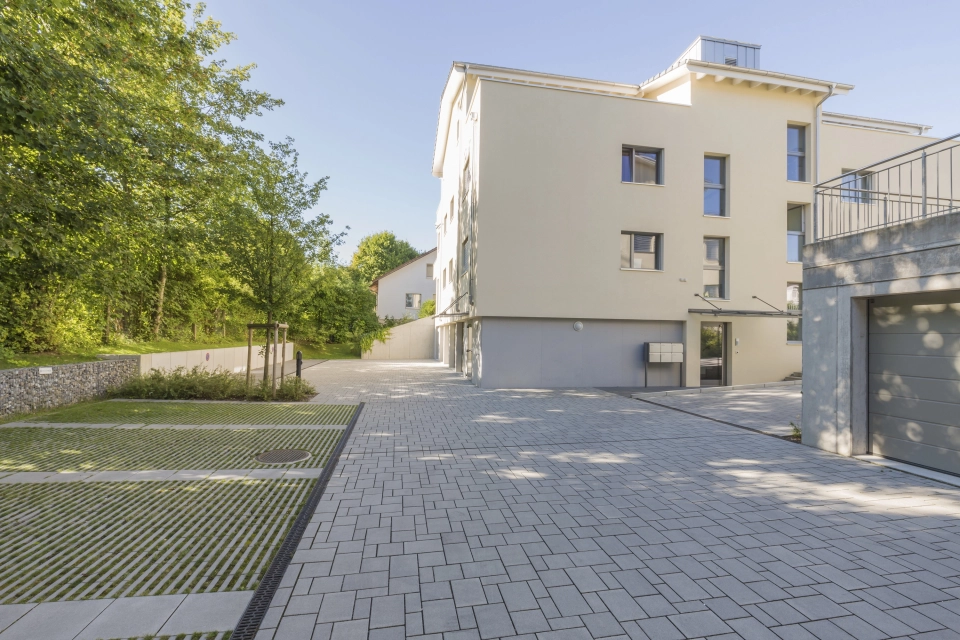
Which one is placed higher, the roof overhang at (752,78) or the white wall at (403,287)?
the roof overhang at (752,78)

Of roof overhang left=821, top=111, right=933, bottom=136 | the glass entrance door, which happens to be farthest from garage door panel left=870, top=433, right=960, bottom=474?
roof overhang left=821, top=111, right=933, bottom=136

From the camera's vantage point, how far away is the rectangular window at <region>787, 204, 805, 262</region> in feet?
57.5

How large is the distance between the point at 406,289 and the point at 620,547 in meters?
37.5

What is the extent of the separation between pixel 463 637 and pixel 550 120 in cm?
1543

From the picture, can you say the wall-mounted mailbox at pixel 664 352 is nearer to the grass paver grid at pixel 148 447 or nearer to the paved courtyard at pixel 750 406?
the paved courtyard at pixel 750 406

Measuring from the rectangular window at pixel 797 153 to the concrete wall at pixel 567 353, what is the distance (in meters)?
8.05

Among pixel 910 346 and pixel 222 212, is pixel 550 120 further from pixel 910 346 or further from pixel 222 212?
pixel 910 346

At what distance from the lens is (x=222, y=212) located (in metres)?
13.6

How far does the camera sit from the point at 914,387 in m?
6.21

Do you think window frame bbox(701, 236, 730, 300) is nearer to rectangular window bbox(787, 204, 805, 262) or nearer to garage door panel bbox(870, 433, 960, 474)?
rectangular window bbox(787, 204, 805, 262)

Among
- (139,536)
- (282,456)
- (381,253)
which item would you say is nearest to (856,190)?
(282,456)

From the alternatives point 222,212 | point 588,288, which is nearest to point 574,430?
point 588,288

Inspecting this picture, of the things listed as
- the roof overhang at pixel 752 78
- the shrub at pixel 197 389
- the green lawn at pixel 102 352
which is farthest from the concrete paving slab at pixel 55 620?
the roof overhang at pixel 752 78

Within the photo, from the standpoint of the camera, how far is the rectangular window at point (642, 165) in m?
A: 16.0
